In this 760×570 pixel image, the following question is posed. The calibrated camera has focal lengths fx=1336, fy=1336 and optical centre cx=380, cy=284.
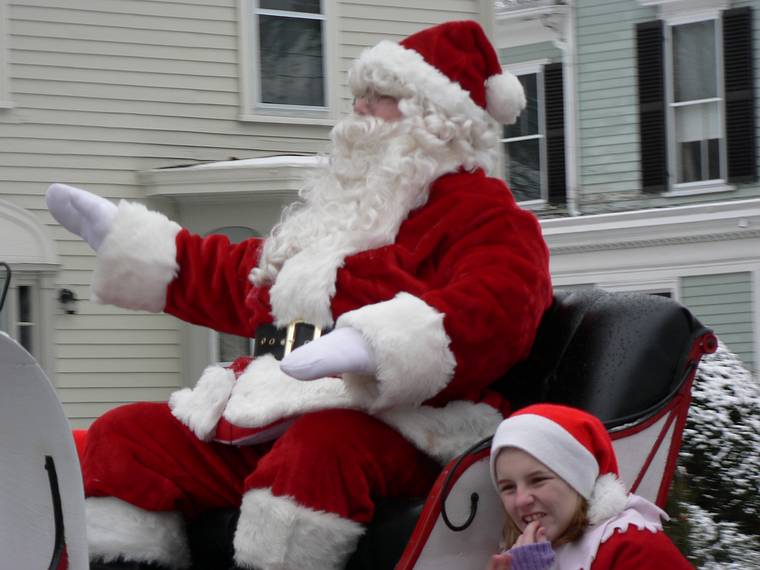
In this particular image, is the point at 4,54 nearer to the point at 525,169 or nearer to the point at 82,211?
the point at 82,211

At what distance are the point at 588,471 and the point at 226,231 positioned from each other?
7879mm

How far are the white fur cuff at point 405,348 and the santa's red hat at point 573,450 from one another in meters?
0.25

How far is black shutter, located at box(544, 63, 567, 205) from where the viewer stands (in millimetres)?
17594

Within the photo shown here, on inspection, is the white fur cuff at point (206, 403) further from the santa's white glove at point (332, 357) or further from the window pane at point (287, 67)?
the window pane at point (287, 67)

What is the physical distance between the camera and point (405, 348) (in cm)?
300

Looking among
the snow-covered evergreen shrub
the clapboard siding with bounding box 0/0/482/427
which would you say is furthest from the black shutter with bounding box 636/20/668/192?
the snow-covered evergreen shrub

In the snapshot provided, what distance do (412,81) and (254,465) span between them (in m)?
1.11

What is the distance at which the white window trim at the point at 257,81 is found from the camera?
10.6 metres

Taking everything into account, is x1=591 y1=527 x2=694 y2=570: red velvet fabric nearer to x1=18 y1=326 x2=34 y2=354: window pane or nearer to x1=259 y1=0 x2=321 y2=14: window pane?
x1=18 y1=326 x2=34 y2=354: window pane

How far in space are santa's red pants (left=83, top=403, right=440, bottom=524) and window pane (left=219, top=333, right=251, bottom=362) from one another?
662 cm

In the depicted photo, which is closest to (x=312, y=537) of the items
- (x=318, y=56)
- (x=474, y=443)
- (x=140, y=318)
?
(x=474, y=443)

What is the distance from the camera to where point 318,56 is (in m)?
11.0

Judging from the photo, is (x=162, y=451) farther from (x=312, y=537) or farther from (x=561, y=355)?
(x=561, y=355)

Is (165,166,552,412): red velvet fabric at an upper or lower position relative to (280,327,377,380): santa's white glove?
upper
